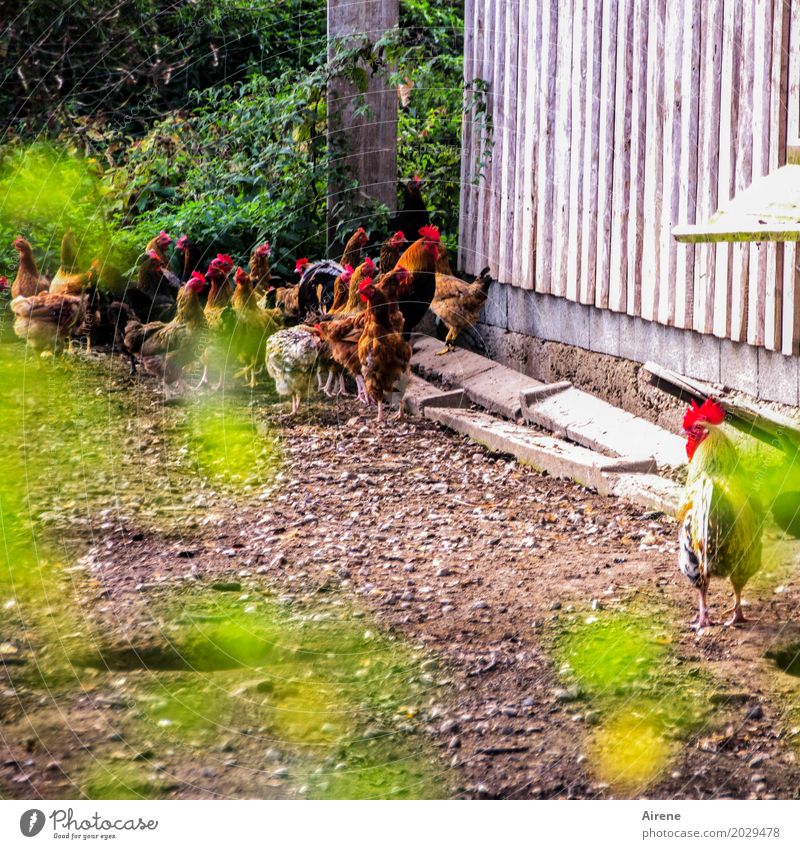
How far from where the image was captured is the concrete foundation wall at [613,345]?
13.7 ft

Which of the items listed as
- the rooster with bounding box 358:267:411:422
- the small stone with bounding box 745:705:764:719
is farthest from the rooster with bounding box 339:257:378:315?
the small stone with bounding box 745:705:764:719

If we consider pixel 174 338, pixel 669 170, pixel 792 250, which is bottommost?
pixel 174 338

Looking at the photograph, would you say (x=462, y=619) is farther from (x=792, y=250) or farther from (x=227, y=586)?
(x=792, y=250)

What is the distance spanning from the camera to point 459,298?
245 inches

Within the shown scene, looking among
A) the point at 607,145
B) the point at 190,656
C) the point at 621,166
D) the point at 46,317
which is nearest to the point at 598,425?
the point at 621,166

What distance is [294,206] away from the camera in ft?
21.3

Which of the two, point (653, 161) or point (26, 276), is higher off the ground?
point (653, 161)

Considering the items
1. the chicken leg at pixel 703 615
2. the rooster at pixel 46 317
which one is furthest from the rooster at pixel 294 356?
the chicken leg at pixel 703 615

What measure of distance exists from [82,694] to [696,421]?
6.21 ft

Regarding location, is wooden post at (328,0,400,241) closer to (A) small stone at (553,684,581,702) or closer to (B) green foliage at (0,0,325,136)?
(B) green foliage at (0,0,325,136)

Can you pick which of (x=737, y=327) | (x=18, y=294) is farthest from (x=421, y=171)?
(x=737, y=327)

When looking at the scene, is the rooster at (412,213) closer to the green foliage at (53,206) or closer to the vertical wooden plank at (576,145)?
the vertical wooden plank at (576,145)

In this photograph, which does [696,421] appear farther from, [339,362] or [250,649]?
[339,362]

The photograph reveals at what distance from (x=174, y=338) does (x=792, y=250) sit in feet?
10.8
